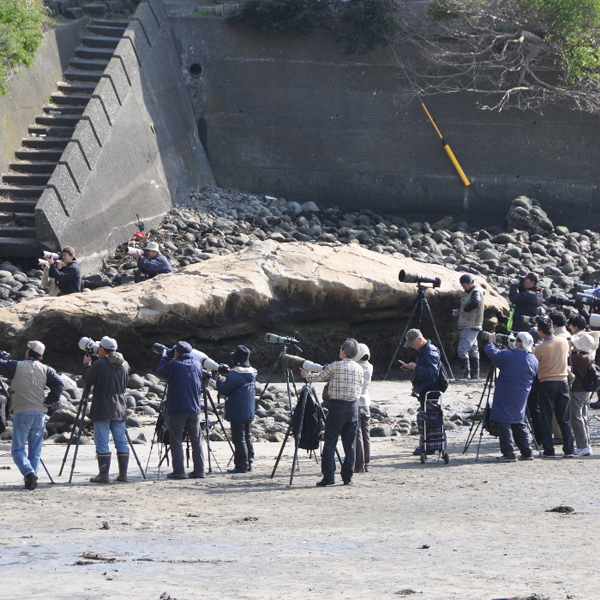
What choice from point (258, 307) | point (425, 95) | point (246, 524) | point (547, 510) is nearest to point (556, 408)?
point (547, 510)

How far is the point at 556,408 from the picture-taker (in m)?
12.7

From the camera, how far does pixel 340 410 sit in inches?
437

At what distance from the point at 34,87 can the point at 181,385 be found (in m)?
14.2

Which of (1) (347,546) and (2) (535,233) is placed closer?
(1) (347,546)

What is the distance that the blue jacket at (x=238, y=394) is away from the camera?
456 inches

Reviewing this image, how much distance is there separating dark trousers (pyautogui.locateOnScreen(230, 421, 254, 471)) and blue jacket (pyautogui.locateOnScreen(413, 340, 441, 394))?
6.19ft

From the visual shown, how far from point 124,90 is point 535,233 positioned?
33.6 feet

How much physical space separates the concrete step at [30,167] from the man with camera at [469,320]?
896 centimetres

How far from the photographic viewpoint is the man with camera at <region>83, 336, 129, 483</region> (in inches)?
434

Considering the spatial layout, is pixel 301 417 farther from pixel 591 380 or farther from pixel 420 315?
pixel 420 315

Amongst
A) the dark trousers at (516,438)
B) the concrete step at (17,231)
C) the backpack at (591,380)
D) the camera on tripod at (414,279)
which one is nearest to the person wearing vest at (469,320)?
the camera on tripod at (414,279)

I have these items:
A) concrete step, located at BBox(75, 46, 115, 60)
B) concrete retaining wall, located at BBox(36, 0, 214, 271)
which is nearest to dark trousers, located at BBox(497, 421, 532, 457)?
concrete retaining wall, located at BBox(36, 0, 214, 271)

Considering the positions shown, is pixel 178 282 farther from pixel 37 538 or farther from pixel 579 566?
pixel 579 566

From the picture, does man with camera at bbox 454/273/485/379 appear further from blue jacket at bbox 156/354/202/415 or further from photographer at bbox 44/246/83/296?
blue jacket at bbox 156/354/202/415
